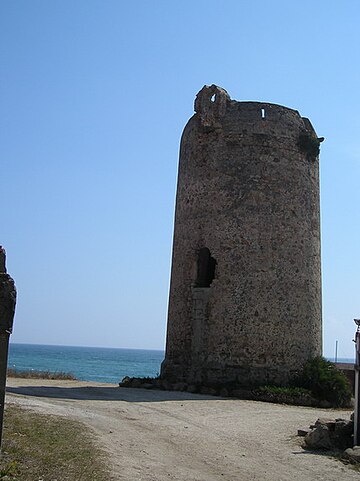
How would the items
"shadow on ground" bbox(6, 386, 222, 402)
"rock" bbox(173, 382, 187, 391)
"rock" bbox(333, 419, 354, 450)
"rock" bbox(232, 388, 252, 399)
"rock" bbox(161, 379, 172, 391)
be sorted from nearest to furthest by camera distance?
"rock" bbox(333, 419, 354, 450) → "shadow on ground" bbox(6, 386, 222, 402) → "rock" bbox(232, 388, 252, 399) → "rock" bbox(173, 382, 187, 391) → "rock" bbox(161, 379, 172, 391)

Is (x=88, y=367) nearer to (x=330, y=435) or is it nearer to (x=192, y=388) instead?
(x=192, y=388)

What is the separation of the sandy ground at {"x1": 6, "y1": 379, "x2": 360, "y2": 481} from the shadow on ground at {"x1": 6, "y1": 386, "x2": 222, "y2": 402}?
2cm

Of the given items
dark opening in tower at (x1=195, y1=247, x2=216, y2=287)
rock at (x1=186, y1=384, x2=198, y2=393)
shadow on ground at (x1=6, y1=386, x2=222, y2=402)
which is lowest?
shadow on ground at (x1=6, y1=386, x2=222, y2=402)

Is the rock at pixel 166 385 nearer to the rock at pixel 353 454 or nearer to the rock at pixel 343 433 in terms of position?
the rock at pixel 343 433

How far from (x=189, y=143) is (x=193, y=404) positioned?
8991 mm

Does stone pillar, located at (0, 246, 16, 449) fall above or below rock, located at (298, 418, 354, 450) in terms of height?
above

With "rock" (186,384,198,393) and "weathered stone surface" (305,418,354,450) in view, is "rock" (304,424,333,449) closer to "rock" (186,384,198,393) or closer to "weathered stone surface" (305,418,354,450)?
"weathered stone surface" (305,418,354,450)

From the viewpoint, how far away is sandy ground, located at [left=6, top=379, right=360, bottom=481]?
26.6 ft

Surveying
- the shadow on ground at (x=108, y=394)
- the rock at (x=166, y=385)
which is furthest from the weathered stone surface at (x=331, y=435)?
the rock at (x=166, y=385)

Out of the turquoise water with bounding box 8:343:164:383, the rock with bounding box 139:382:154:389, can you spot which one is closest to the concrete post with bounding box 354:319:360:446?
the rock with bounding box 139:382:154:389

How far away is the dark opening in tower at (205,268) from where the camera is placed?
19312mm

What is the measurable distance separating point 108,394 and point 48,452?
7.58m

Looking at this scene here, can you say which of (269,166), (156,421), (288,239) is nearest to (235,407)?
(156,421)

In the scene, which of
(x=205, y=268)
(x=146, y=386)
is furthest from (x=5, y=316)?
(x=205, y=268)
